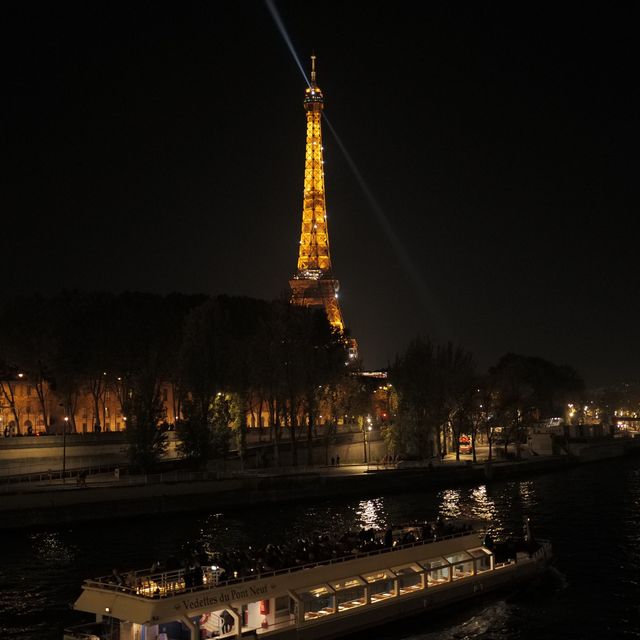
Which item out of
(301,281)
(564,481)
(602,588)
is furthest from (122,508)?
(301,281)

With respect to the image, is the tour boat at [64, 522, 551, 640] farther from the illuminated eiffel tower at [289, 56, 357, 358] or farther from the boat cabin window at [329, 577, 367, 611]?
the illuminated eiffel tower at [289, 56, 357, 358]

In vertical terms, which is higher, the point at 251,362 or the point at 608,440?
the point at 251,362

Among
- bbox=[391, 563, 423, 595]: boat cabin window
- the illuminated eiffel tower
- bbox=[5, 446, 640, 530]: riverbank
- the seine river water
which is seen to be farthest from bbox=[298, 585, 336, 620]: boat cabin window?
the illuminated eiffel tower

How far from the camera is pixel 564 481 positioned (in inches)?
2596

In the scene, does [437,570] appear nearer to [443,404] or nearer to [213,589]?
[213,589]

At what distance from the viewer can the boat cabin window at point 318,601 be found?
2408 cm

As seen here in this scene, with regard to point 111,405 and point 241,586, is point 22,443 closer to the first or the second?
point 111,405

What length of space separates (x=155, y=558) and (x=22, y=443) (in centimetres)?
2400

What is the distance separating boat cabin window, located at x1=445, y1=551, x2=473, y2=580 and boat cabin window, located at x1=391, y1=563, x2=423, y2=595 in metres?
Result: 1.57

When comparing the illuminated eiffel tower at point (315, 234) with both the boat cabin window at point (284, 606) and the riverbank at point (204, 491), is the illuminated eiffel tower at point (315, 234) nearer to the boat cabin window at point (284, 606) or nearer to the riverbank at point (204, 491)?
the riverbank at point (204, 491)

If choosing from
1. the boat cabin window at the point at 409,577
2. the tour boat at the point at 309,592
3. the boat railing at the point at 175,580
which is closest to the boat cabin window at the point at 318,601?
the tour boat at the point at 309,592

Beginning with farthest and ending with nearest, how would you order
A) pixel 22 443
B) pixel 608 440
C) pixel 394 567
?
pixel 608 440, pixel 22 443, pixel 394 567

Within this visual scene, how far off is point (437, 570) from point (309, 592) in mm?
5901

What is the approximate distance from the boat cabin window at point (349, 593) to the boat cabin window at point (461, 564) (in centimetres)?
428
